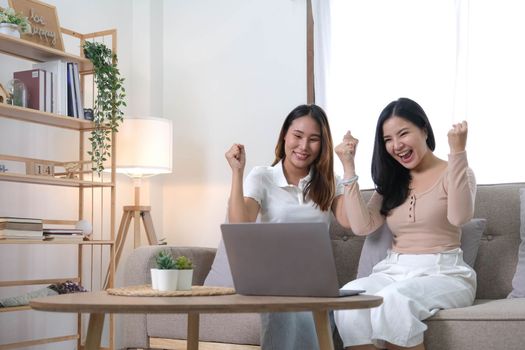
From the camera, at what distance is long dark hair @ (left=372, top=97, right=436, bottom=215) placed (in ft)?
8.82

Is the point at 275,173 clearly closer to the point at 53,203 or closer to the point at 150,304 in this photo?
the point at 150,304

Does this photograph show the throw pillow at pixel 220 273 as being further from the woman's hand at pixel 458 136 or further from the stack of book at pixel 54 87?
the stack of book at pixel 54 87

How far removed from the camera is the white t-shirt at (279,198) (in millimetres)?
2697

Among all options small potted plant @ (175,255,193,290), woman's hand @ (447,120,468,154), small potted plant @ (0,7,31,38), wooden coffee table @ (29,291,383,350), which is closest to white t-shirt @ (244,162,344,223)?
woman's hand @ (447,120,468,154)

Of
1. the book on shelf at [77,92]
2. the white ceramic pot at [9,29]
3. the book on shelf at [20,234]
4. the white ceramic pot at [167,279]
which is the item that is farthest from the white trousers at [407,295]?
the white ceramic pot at [9,29]

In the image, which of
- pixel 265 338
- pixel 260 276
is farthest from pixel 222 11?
pixel 260 276

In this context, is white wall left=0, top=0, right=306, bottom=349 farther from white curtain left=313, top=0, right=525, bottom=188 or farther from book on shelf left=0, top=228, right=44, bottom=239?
book on shelf left=0, top=228, right=44, bottom=239

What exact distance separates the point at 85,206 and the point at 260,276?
105 inches

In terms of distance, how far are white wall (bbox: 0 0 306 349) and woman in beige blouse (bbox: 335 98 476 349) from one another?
1551mm

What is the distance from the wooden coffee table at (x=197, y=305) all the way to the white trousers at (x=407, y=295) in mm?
592

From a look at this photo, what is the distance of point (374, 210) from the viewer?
2.74 meters

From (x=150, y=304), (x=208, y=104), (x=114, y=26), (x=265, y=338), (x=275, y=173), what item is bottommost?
(x=265, y=338)

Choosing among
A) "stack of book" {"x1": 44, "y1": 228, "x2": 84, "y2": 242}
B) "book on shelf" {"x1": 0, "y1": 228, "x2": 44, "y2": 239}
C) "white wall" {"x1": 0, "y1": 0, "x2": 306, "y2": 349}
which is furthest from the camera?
"white wall" {"x1": 0, "y1": 0, "x2": 306, "y2": 349}

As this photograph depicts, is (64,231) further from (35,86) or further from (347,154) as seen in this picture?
(347,154)
